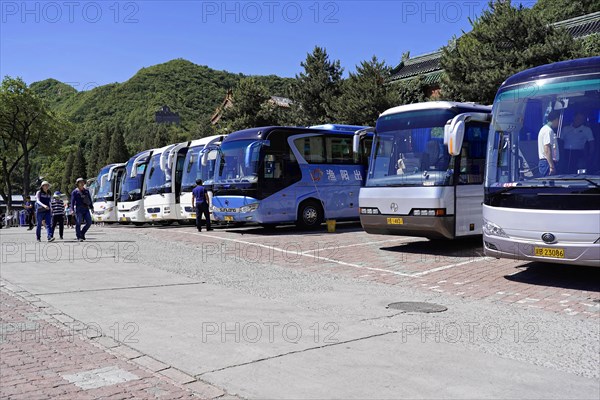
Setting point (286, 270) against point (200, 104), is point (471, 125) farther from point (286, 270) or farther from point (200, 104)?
point (200, 104)

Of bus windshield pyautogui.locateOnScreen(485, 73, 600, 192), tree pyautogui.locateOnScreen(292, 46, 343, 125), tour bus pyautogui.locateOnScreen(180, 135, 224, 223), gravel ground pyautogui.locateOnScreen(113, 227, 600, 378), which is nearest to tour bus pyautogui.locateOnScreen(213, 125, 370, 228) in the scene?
tour bus pyautogui.locateOnScreen(180, 135, 224, 223)

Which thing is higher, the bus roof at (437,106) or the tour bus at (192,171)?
the bus roof at (437,106)

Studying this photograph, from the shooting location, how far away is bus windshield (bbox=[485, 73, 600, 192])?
320 inches

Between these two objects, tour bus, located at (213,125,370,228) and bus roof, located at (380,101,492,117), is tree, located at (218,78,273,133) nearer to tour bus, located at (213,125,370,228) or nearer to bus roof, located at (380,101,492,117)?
tour bus, located at (213,125,370,228)

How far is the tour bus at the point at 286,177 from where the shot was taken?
679 inches

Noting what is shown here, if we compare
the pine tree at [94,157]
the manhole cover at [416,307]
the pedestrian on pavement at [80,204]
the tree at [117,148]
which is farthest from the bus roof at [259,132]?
the pine tree at [94,157]

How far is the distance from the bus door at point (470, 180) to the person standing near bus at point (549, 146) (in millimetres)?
3099

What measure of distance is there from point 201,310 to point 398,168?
6279 millimetres

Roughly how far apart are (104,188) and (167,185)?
7848 millimetres

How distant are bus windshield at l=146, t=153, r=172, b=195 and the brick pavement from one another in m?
16.3

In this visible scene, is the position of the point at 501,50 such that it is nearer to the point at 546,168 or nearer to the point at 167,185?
the point at 167,185

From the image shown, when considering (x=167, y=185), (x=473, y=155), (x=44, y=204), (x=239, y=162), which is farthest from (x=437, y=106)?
(x=167, y=185)

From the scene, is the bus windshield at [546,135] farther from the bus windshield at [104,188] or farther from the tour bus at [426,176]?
the bus windshield at [104,188]

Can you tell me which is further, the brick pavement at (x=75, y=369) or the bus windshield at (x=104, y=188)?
the bus windshield at (x=104, y=188)
